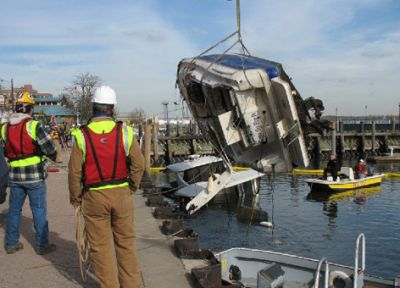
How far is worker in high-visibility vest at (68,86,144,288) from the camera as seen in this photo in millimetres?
4273

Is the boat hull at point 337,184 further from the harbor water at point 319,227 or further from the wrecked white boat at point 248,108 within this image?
the wrecked white boat at point 248,108

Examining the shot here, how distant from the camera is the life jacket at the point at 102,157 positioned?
4.25m

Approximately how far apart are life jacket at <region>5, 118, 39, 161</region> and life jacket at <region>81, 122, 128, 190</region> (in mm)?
1936

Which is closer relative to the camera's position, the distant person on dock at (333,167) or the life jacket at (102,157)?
the life jacket at (102,157)

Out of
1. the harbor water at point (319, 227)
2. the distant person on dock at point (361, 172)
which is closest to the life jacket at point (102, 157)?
the harbor water at point (319, 227)

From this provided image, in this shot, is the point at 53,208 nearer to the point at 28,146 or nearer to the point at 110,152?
the point at 28,146

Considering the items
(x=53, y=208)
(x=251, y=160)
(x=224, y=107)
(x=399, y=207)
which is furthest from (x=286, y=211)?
(x=53, y=208)

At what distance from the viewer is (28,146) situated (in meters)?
5.90

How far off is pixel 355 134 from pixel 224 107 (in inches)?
1344

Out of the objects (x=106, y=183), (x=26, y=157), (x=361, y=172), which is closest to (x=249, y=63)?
(x=26, y=157)

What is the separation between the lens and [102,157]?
4.29 metres

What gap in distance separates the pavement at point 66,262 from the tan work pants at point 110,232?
891 millimetres

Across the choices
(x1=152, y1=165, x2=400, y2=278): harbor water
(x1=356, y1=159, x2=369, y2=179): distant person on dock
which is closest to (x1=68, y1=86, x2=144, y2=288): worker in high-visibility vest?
(x1=152, y1=165, x2=400, y2=278): harbor water

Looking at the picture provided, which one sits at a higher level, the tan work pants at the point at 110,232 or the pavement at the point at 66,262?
the tan work pants at the point at 110,232
